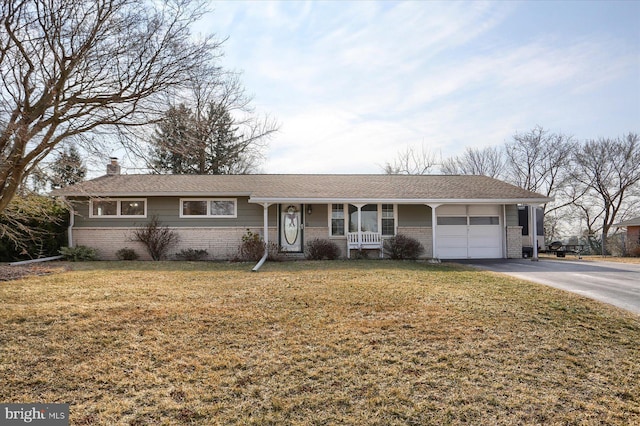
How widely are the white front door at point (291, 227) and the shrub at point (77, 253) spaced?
7.30m

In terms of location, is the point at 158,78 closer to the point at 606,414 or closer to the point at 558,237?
the point at 606,414

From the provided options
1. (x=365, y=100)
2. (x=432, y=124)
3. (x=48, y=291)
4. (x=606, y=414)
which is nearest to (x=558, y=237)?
(x=432, y=124)

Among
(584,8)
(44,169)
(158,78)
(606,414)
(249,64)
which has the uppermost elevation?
(584,8)

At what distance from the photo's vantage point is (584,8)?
1020cm

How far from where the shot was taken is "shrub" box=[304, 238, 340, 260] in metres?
13.7

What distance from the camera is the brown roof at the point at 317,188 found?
13922 millimetres

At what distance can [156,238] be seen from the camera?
45.6 ft

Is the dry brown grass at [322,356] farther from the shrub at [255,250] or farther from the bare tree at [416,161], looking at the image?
the bare tree at [416,161]

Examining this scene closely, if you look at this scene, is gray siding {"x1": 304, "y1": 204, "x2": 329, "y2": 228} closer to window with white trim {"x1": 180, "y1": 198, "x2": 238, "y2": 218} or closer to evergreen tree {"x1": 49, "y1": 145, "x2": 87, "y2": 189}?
window with white trim {"x1": 180, "y1": 198, "x2": 238, "y2": 218}

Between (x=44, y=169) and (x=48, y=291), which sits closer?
(x=48, y=291)

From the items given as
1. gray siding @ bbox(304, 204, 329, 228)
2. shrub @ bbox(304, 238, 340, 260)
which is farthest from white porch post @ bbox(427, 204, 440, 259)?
gray siding @ bbox(304, 204, 329, 228)

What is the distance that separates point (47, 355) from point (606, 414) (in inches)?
225

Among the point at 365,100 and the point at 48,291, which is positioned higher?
the point at 365,100

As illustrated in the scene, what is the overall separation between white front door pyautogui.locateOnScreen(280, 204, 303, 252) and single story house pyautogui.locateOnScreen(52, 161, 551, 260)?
4 centimetres
